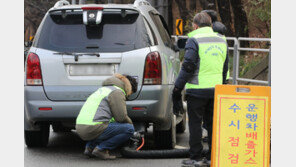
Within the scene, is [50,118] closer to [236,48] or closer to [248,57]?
[236,48]

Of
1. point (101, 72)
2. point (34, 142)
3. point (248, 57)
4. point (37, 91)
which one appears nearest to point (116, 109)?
point (101, 72)

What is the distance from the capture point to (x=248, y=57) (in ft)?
50.5

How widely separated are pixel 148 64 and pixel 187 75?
959 millimetres

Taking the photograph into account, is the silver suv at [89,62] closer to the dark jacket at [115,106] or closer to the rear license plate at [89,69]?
the rear license plate at [89,69]

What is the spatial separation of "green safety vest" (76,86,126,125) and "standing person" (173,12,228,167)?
0.99m

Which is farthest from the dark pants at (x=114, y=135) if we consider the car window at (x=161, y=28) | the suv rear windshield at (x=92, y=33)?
the car window at (x=161, y=28)

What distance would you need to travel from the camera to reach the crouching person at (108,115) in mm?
7188

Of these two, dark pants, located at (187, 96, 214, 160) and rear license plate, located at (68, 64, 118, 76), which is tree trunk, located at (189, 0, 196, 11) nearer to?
rear license plate, located at (68, 64, 118, 76)

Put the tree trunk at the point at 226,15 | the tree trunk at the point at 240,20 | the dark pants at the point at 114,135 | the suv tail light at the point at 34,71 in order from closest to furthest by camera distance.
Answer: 1. the dark pants at the point at 114,135
2. the suv tail light at the point at 34,71
3. the tree trunk at the point at 240,20
4. the tree trunk at the point at 226,15

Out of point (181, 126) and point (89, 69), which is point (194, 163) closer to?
point (89, 69)

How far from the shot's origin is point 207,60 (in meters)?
6.57

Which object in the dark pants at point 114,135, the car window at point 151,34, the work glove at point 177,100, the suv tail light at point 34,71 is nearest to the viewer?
the work glove at point 177,100

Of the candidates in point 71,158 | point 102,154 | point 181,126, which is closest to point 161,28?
point 181,126

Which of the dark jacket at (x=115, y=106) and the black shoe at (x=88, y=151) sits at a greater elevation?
the dark jacket at (x=115, y=106)
